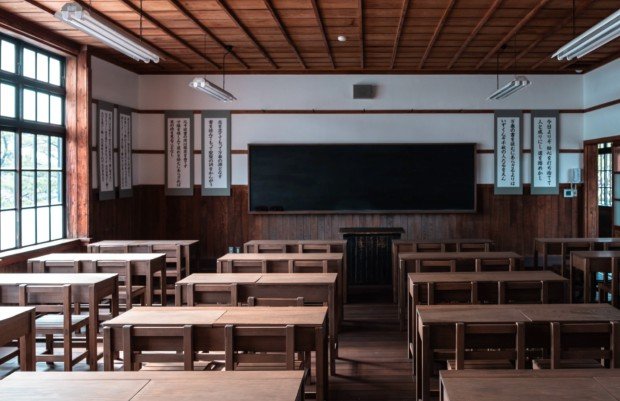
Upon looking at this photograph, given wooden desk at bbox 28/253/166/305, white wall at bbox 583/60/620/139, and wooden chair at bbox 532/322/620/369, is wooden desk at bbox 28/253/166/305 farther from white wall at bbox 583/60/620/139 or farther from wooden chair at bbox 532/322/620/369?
white wall at bbox 583/60/620/139

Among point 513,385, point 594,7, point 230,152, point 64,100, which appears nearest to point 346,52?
point 230,152

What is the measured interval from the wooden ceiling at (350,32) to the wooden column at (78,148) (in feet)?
1.48

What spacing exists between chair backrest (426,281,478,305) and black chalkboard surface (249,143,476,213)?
5187mm

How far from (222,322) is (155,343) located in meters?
0.35

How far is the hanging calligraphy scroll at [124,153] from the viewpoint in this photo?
8508 mm

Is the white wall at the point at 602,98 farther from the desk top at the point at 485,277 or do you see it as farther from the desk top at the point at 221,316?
the desk top at the point at 221,316

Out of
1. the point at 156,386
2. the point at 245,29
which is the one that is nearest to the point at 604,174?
the point at 245,29

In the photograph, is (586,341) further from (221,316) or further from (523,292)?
(221,316)

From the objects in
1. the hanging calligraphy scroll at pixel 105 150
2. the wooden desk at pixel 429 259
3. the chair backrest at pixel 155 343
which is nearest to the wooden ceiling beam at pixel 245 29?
the hanging calligraphy scroll at pixel 105 150

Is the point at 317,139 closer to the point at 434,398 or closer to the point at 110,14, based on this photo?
the point at 110,14

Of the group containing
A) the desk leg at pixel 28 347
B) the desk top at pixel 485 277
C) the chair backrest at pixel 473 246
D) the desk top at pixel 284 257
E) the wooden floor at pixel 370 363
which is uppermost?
the chair backrest at pixel 473 246

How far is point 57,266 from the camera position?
521 centimetres

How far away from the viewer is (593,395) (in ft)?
6.31

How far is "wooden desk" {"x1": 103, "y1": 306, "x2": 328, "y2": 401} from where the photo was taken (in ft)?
9.11
